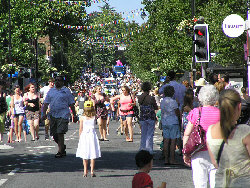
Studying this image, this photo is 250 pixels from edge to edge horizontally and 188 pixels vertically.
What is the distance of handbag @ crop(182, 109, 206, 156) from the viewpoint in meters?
7.34

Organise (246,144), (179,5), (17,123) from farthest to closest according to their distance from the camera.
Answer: (179,5) < (17,123) < (246,144)

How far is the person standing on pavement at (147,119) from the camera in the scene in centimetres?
1354

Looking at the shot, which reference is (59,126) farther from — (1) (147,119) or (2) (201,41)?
(2) (201,41)

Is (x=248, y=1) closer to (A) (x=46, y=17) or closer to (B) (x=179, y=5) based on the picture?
(B) (x=179, y=5)

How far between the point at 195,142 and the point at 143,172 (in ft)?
5.76

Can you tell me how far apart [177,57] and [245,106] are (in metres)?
34.4

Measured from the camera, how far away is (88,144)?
1128cm

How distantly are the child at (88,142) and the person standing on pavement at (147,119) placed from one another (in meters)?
2.17

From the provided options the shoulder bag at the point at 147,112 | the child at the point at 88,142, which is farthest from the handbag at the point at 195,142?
the shoulder bag at the point at 147,112

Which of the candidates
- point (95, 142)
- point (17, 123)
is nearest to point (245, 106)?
point (95, 142)

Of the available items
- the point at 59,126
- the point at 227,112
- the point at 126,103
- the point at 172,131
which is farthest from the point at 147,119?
the point at 227,112

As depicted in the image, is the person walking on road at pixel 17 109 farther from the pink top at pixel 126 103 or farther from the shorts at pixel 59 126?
the shorts at pixel 59 126

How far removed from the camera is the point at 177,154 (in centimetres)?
1512

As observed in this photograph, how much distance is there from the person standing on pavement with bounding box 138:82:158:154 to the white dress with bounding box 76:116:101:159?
2.25 metres
